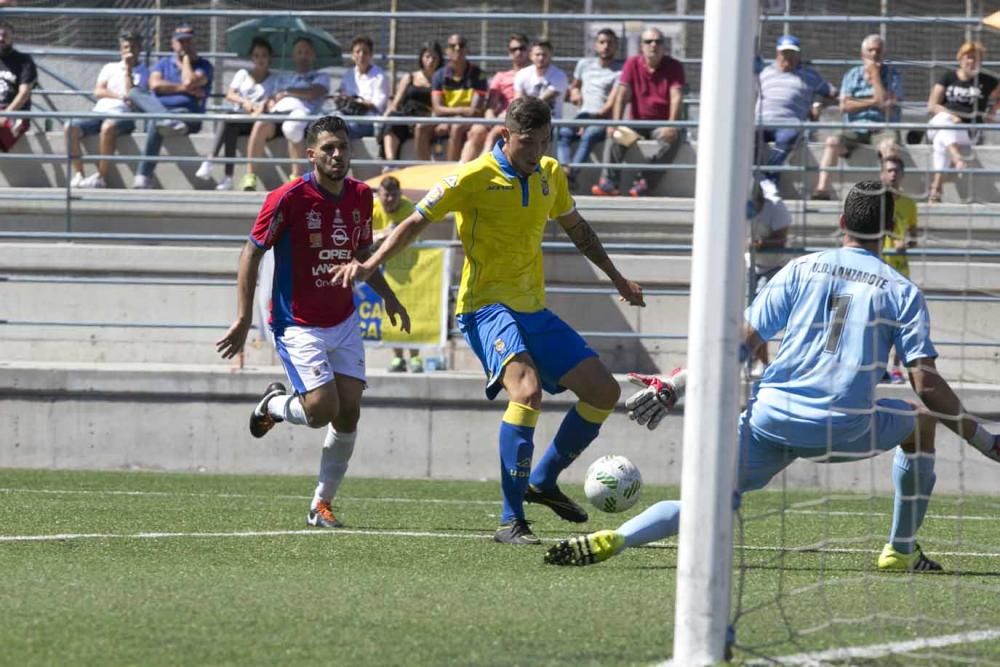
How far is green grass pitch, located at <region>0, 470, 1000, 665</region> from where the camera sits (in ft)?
15.1

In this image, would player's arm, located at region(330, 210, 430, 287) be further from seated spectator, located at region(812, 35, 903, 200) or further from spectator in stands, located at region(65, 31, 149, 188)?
spectator in stands, located at region(65, 31, 149, 188)

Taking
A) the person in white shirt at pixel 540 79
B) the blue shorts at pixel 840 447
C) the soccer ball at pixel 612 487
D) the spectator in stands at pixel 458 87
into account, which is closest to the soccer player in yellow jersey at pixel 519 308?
the soccer ball at pixel 612 487

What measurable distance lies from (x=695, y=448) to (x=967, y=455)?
8.97 metres

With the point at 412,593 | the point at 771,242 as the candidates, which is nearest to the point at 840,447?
the point at 412,593

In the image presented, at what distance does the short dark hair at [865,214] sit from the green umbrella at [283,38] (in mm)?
11908

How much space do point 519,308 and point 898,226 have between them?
2572 millimetres

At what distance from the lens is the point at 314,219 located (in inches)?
325

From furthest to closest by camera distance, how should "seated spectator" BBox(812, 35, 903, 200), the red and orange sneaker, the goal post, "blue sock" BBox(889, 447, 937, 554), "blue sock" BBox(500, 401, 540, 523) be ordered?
"seated spectator" BBox(812, 35, 903, 200), the red and orange sneaker, "blue sock" BBox(500, 401, 540, 523), "blue sock" BBox(889, 447, 937, 554), the goal post

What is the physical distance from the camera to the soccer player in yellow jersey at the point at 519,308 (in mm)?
7645

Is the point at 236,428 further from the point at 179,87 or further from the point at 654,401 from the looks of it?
the point at 654,401

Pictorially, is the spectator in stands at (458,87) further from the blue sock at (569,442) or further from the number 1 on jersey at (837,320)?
the number 1 on jersey at (837,320)

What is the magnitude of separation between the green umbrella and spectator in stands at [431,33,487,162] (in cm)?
200

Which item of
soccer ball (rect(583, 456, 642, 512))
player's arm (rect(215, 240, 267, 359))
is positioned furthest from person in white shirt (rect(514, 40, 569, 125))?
soccer ball (rect(583, 456, 642, 512))

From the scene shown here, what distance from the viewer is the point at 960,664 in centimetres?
463
